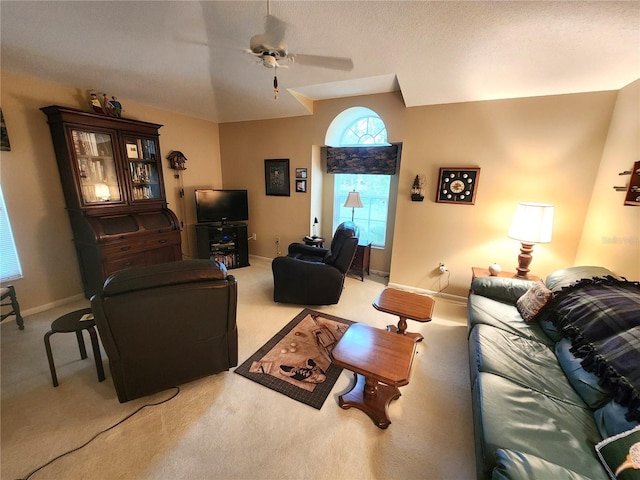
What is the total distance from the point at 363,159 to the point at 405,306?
8.17 feet

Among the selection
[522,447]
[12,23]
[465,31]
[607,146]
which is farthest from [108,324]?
[607,146]

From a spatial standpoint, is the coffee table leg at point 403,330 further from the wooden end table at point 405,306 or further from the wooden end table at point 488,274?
the wooden end table at point 488,274

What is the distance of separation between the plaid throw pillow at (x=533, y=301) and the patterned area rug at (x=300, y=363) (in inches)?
63.0

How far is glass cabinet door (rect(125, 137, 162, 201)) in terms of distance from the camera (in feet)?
10.8

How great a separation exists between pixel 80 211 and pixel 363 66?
3521mm

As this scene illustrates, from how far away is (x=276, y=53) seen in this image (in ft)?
5.95

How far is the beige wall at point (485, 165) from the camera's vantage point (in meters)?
2.56

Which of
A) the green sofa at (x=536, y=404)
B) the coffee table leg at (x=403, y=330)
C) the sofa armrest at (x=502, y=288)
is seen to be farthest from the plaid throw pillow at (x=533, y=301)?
the coffee table leg at (x=403, y=330)

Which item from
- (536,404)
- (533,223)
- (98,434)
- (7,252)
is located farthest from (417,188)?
(7,252)

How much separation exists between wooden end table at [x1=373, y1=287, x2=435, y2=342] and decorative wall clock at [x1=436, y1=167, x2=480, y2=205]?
1.44 metres

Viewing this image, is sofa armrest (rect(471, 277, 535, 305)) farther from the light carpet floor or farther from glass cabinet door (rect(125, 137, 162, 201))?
glass cabinet door (rect(125, 137, 162, 201))

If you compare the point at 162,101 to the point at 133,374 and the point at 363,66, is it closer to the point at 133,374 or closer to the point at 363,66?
the point at 363,66

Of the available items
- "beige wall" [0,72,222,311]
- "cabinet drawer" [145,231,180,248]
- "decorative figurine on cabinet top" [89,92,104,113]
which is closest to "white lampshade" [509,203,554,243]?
"cabinet drawer" [145,231,180,248]

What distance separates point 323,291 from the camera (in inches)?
119
